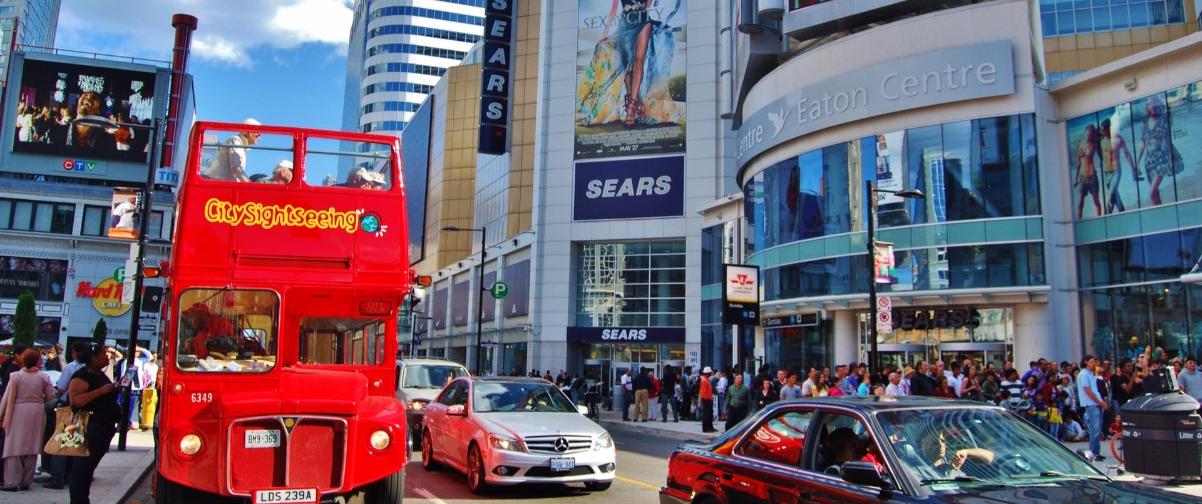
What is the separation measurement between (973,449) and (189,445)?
6130mm

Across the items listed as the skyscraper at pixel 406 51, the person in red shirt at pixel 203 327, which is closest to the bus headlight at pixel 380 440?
the person in red shirt at pixel 203 327

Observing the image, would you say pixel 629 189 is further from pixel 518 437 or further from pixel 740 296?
pixel 518 437

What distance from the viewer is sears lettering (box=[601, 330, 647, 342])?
48559 millimetres

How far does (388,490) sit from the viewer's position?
805cm

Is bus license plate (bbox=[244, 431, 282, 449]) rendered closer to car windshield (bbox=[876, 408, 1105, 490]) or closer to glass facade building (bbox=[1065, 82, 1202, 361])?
car windshield (bbox=[876, 408, 1105, 490])

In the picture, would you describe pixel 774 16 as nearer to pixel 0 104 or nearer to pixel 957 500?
pixel 957 500

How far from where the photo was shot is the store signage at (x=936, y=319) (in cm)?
2822

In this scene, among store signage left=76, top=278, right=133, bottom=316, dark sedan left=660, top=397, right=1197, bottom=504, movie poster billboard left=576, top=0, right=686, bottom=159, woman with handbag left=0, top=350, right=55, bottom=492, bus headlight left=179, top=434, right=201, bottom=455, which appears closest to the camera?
dark sedan left=660, top=397, right=1197, bottom=504

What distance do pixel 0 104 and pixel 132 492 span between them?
70.8 meters

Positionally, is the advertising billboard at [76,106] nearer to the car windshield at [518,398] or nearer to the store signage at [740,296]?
the store signage at [740,296]

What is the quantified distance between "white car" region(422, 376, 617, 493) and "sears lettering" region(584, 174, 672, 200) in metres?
37.2

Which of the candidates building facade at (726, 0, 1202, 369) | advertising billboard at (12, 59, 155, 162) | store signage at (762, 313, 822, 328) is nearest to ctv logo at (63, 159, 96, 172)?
advertising billboard at (12, 59, 155, 162)

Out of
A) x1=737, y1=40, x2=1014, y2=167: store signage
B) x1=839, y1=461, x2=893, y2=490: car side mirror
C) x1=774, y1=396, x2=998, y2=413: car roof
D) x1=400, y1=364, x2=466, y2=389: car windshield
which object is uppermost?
x1=737, y1=40, x2=1014, y2=167: store signage

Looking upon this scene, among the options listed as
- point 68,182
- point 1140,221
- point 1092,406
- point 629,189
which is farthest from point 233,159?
point 68,182
